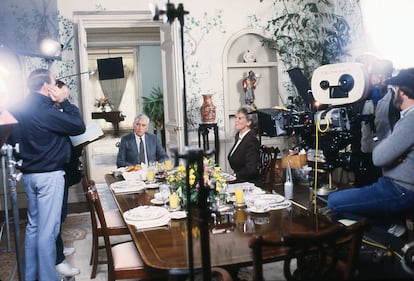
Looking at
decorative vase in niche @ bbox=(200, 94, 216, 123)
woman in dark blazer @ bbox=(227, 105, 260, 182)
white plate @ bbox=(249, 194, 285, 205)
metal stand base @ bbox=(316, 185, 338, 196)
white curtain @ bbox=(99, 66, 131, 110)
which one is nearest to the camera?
white plate @ bbox=(249, 194, 285, 205)

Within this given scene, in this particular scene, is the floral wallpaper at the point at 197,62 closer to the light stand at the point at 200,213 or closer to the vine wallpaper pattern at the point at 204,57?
the vine wallpaper pattern at the point at 204,57

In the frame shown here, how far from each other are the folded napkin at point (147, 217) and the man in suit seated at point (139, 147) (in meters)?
1.77

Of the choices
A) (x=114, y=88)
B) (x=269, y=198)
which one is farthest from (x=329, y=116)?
(x=114, y=88)

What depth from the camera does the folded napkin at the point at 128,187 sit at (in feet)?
9.25

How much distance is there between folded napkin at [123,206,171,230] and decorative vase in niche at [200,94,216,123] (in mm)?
2788

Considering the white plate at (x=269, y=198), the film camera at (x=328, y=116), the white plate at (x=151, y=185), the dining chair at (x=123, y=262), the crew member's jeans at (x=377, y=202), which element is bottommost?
the dining chair at (x=123, y=262)

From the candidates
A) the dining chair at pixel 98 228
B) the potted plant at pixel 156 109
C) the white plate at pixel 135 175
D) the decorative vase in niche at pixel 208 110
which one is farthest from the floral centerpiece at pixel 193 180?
the potted plant at pixel 156 109

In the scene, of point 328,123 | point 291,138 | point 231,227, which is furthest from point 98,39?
point 231,227

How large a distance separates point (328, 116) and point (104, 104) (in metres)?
8.24

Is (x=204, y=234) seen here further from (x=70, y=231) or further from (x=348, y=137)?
(x=70, y=231)

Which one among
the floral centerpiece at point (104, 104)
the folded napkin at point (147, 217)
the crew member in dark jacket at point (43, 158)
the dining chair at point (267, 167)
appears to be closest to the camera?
the folded napkin at point (147, 217)

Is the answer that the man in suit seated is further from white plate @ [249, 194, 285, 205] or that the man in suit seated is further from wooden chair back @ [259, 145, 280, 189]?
white plate @ [249, 194, 285, 205]

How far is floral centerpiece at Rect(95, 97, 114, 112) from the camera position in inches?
413

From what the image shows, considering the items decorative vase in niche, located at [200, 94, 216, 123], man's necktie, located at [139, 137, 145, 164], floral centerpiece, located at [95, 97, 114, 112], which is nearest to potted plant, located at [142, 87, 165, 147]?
floral centerpiece, located at [95, 97, 114, 112]
